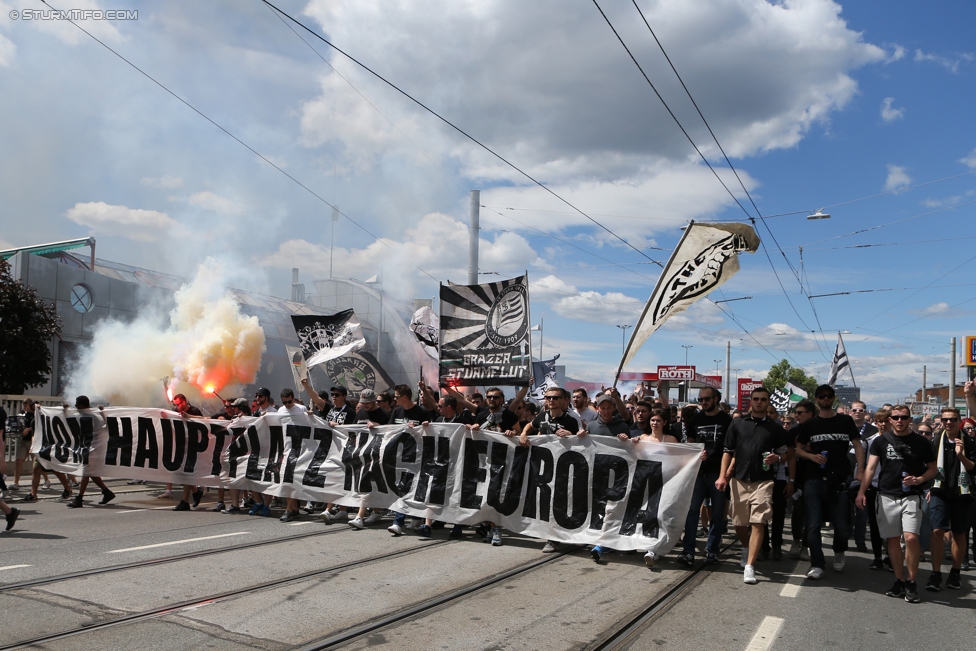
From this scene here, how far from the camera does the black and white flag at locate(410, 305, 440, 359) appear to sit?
14578mm

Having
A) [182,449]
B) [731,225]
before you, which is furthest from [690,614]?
[182,449]

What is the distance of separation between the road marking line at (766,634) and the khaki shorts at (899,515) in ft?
5.69

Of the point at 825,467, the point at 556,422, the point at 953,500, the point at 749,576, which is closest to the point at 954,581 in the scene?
the point at 953,500

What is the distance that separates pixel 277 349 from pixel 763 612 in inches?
1290

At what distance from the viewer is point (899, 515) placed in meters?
6.27

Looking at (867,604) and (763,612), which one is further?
(867,604)

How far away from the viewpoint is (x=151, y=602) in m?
5.22

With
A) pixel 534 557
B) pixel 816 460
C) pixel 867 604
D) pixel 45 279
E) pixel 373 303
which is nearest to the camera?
pixel 867 604

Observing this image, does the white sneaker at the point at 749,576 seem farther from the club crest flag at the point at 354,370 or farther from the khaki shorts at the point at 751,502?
the club crest flag at the point at 354,370

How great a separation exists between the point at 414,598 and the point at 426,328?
9.46 metres

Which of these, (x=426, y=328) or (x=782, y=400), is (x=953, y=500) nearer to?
(x=426, y=328)

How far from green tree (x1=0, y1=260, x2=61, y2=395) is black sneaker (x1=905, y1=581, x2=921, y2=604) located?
21300 millimetres

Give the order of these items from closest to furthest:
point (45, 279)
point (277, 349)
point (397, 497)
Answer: point (397, 497) → point (45, 279) → point (277, 349)

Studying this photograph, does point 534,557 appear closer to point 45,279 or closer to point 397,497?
point 397,497
